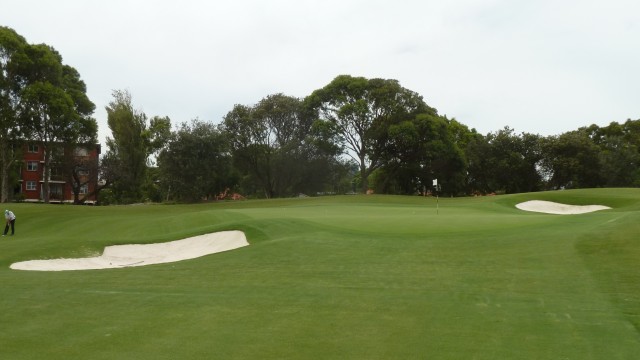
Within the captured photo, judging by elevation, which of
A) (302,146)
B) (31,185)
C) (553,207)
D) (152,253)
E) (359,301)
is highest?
(302,146)

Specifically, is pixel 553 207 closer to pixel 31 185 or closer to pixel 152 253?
pixel 152 253

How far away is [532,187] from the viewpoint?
71062mm

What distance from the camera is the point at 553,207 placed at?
3706 cm

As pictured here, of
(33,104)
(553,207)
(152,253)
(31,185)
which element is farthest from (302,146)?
(31,185)

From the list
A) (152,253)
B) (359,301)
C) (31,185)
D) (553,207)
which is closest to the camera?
(359,301)

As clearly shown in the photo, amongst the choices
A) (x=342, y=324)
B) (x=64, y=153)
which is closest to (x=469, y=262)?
(x=342, y=324)

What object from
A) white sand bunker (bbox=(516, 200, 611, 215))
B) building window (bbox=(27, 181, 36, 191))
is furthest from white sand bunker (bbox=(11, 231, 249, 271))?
building window (bbox=(27, 181, 36, 191))

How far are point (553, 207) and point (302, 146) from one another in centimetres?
3753

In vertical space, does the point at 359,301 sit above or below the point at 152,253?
above

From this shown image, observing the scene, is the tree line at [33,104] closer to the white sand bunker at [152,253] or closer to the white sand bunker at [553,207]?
the white sand bunker at [152,253]

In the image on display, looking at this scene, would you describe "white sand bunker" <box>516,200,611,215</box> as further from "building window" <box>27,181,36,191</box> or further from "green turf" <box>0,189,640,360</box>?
"building window" <box>27,181,36,191</box>

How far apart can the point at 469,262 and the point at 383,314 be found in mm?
4926

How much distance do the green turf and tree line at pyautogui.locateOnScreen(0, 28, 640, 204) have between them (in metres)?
40.7

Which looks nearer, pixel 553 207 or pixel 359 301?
pixel 359 301
